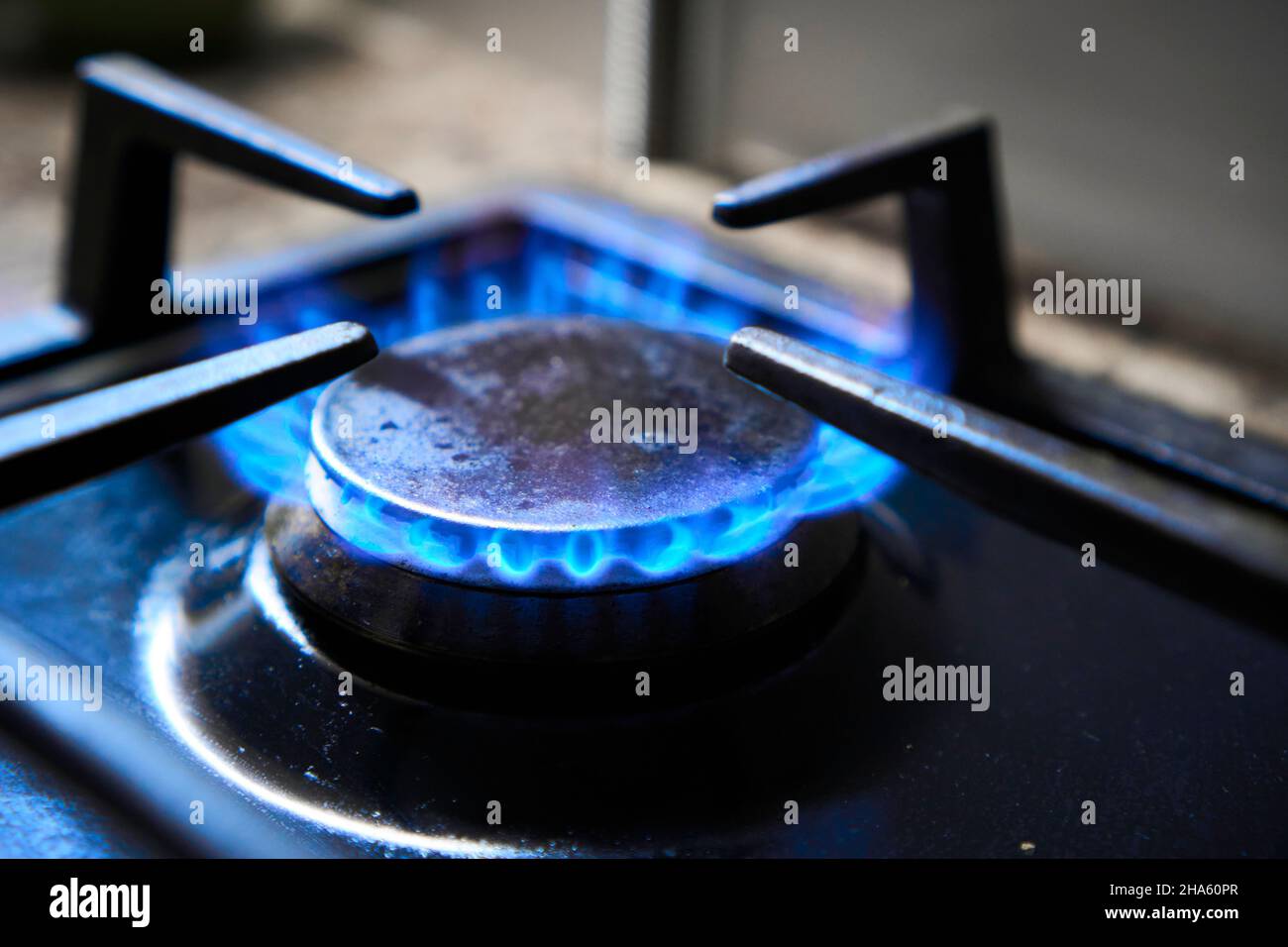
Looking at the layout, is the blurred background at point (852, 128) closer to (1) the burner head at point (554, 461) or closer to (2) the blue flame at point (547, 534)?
(2) the blue flame at point (547, 534)

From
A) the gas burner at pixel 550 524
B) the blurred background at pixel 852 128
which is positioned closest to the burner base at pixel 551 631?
the gas burner at pixel 550 524

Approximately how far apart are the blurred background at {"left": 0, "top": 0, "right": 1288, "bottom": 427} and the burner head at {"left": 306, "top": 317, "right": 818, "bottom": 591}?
0.28 metres

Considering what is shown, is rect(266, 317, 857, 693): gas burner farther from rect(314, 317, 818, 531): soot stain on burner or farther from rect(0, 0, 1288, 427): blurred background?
rect(0, 0, 1288, 427): blurred background

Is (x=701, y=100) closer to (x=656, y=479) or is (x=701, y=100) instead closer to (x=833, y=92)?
(x=833, y=92)

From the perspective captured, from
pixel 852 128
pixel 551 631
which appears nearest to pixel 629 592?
pixel 551 631

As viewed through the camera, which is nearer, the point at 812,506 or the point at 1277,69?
the point at 812,506

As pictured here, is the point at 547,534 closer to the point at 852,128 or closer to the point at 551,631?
the point at 551,631

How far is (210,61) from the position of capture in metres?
1.47

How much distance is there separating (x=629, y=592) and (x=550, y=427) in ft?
0.33

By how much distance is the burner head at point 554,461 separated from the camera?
1.50 feet
